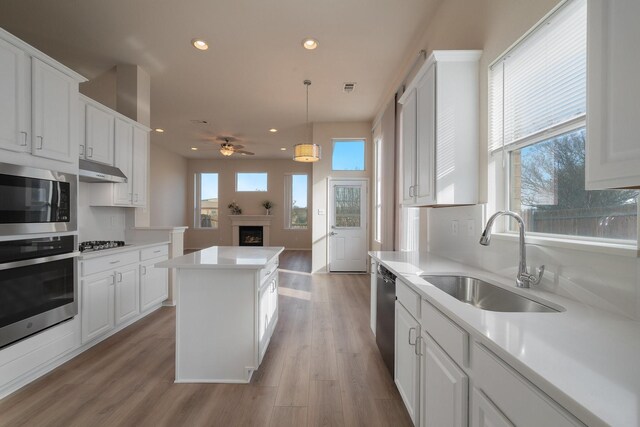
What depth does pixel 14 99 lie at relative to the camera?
73.2 inches

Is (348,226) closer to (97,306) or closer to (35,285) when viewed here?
(97,306)

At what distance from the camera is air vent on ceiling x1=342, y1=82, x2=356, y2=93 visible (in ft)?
13.4

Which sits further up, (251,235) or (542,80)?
(542,80)

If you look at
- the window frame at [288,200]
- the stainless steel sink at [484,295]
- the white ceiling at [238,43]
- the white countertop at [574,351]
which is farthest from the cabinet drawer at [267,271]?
the window frame at [288,200]

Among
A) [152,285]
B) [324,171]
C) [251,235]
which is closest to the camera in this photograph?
[152,285]

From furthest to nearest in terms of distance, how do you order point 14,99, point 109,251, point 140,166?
point 140,166 → point 109,251 → point 14,99

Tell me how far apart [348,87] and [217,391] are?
403 cm

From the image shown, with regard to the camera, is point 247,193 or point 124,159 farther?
point 247,193

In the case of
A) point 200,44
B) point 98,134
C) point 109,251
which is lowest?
point 109,251

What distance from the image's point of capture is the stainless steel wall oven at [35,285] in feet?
5.91

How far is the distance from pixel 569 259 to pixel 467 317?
2.06ft

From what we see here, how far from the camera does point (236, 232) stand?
364 inches

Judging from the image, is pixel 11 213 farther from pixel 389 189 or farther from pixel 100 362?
pixel 389 189

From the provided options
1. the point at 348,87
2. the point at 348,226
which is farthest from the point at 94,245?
the point at 348,226
